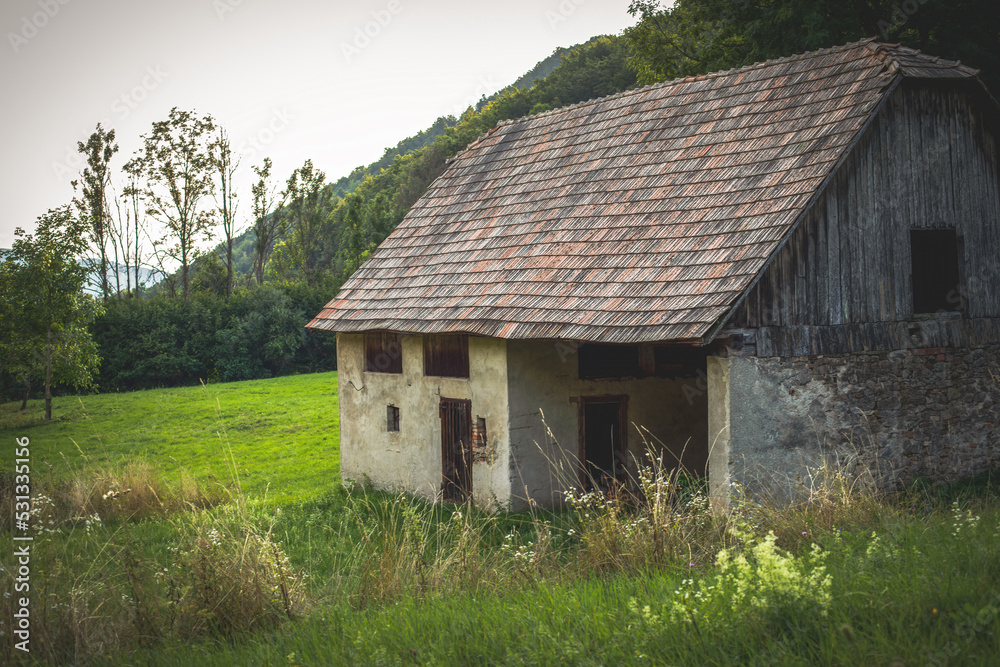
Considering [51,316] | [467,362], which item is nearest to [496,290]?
[467,362]

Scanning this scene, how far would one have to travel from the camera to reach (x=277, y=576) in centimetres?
583

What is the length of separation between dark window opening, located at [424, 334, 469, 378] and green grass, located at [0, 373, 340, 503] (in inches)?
134

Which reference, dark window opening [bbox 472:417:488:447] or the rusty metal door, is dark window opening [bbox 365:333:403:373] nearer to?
the rusty metal door

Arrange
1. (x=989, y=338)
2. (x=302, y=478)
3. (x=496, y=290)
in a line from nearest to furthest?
(x=989, y=338)
(x=496, y=290)
(x=302, y=478)

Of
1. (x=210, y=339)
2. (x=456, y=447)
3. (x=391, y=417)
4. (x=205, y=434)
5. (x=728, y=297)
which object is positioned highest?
(x=210, y=339)

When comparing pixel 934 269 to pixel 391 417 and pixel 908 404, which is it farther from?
pixel 391 417

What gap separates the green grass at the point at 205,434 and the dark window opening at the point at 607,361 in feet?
18.3

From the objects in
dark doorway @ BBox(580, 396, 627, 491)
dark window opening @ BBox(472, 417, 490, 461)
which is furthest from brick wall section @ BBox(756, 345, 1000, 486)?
dark window opening @ BBox(472, 417, 490, 461)

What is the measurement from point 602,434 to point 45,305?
16.0m

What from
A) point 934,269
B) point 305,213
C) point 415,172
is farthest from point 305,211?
point 934,269

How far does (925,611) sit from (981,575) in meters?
0.46

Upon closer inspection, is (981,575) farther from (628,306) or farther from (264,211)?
(264,211)

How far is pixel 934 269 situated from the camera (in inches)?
395

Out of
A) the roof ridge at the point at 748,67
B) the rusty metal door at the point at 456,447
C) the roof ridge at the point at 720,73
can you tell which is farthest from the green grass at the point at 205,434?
the roof ridge at the point at 748,67
